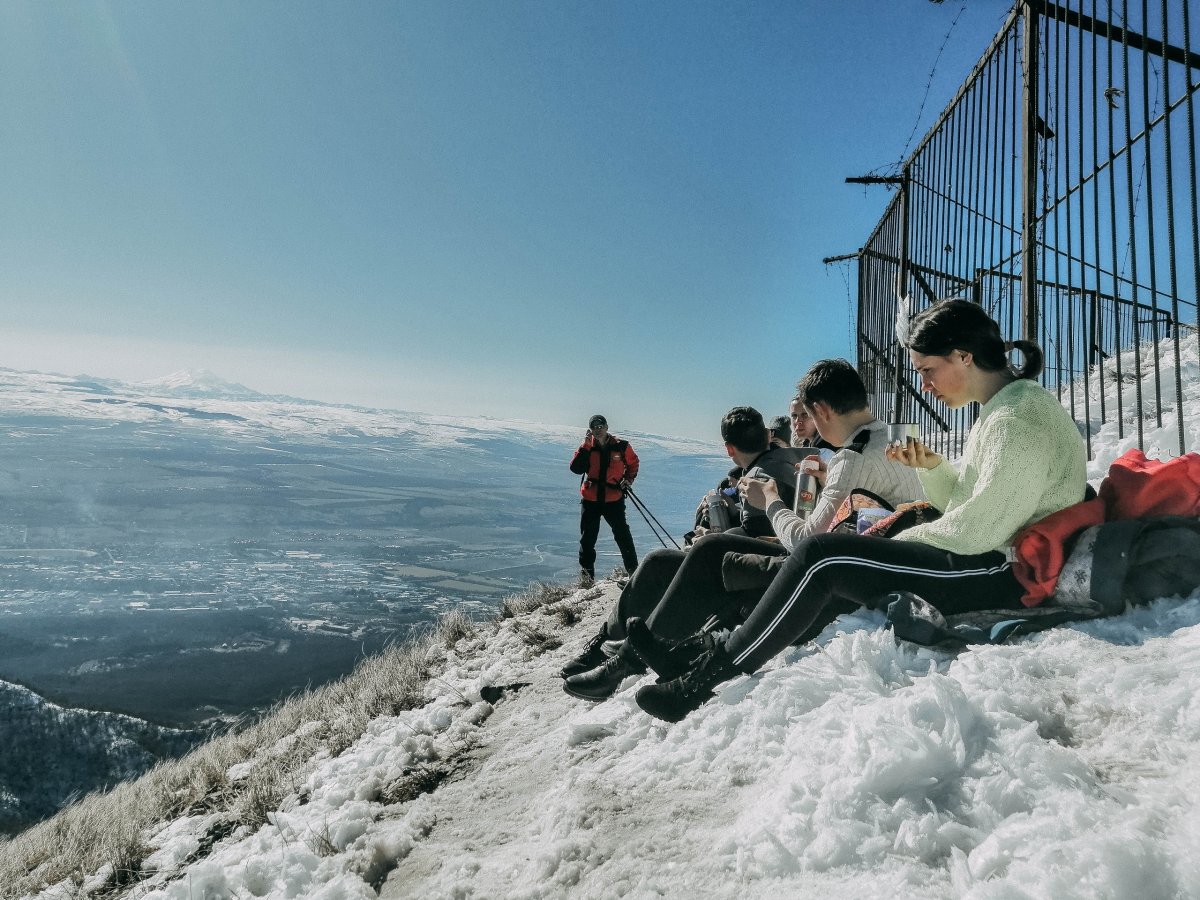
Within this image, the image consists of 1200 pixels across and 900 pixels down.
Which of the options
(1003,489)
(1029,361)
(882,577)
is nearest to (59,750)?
(882,577)

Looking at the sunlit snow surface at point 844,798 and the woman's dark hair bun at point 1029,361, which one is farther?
the woman's dark hair bun at point 1029,361

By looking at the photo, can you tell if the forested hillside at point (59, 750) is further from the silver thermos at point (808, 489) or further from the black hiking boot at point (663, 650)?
the silver thermos at point (808, 489)

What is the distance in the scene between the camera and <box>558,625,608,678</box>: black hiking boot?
3336mm

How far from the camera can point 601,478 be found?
8.04 m

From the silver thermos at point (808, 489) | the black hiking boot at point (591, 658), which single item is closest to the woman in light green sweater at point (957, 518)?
the silver thermos at point (808, 489)

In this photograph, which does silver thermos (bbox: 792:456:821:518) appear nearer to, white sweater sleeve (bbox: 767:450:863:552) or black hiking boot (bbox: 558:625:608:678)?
white sweater sleeve (bbox: 767:450:863:552)

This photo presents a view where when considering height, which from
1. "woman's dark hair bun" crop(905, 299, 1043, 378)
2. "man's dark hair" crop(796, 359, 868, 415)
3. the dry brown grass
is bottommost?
the dry brown grass

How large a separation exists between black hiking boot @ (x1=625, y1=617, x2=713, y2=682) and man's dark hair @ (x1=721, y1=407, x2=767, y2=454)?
4.93 feet

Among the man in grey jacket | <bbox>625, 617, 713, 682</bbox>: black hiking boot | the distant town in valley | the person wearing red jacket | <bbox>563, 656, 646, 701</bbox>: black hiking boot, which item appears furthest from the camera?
the distant town in valley

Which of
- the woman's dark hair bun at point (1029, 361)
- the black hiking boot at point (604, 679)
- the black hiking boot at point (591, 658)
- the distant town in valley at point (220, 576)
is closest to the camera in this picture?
the woman's dark hair bun at point (1029, 361)

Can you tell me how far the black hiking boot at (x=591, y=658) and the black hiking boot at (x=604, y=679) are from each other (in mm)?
261

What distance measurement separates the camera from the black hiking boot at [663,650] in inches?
101

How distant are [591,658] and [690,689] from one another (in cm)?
111

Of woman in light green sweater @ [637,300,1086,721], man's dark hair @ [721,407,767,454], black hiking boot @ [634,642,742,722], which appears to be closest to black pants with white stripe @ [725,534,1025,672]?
woman in light green sweater @ [637,300,1086,721]
